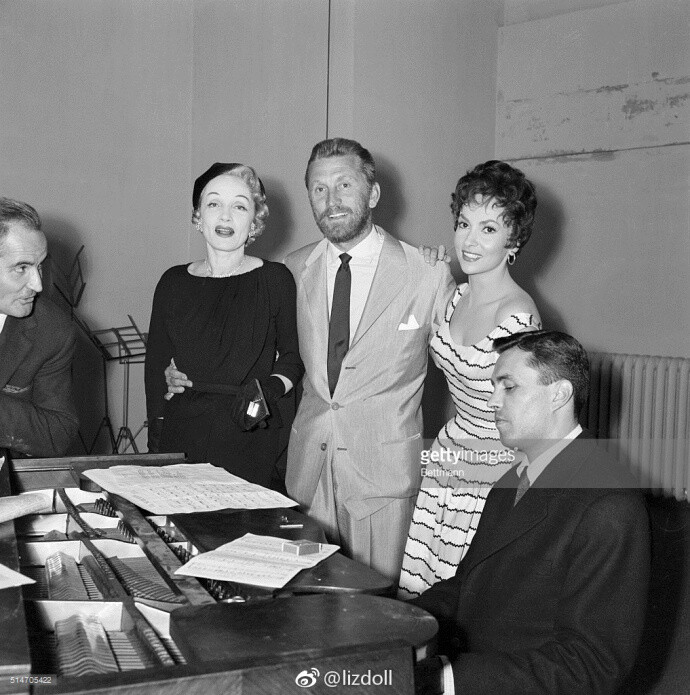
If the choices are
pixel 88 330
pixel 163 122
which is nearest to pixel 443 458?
pixel 88 330

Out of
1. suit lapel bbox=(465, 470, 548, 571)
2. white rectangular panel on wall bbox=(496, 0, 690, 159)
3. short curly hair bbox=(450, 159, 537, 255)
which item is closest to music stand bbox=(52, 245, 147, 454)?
white rectangular panel on wall bbox=(496, 0, 690, 159)

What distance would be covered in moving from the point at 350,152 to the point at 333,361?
0.69 meters

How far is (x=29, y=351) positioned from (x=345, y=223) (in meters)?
1.06

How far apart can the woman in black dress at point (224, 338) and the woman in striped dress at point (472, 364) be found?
1.78 feet

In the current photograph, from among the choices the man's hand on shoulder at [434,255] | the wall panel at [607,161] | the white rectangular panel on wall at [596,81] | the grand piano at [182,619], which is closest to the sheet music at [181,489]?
the grand piano at [182,619]

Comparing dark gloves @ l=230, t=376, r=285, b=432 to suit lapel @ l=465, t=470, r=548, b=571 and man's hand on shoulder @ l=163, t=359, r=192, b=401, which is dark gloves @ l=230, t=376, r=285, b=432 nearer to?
man's hand on shoulder @ l=163, t=359, r=192, b=401

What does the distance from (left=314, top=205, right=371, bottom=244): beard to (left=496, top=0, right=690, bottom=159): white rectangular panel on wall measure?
351 cm

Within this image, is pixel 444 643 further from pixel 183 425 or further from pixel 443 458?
pixel 183 425

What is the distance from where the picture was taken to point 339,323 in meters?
3.06

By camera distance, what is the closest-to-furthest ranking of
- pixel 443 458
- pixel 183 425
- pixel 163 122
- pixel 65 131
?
pixel 443 458 → pixel 183 425 → pixel 65 131 → pixel 163 122

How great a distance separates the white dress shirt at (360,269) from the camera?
3.09 m

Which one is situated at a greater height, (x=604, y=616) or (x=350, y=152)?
(x=350, y=152)

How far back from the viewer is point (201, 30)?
20.7 ft

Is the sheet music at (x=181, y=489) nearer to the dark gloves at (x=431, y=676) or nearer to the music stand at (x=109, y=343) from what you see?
the dark gloves at (x=431, y=676)
